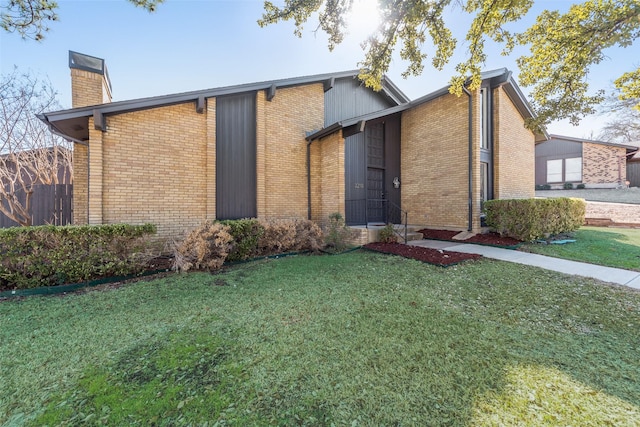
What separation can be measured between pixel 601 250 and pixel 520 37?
21.1 feet

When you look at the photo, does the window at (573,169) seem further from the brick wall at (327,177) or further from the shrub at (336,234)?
the shrub at (336,234)

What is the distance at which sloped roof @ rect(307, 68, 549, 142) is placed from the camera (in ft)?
28.5

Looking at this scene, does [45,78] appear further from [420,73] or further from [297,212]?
[420,73]

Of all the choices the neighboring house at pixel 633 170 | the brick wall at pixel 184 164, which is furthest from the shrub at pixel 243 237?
the neighboring house at pixel 633 170

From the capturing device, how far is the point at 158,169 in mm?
7234

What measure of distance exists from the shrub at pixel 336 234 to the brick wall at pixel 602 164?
24.5 metres

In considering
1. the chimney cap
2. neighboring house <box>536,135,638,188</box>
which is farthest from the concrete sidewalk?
neighboring house <box>536,135,638,188</box>

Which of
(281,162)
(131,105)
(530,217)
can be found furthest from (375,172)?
(131,105)

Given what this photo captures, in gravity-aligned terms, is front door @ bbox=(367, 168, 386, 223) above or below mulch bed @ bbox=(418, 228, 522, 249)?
above

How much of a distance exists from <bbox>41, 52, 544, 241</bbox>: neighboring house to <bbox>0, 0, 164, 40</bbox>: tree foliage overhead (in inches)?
81.3

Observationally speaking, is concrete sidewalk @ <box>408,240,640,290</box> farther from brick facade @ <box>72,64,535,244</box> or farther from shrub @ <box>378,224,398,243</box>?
brick facade @ <box>72,64,535,244</box>

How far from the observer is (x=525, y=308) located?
3.90 m

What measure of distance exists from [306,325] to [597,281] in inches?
228

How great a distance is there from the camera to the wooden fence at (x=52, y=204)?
342 inches
